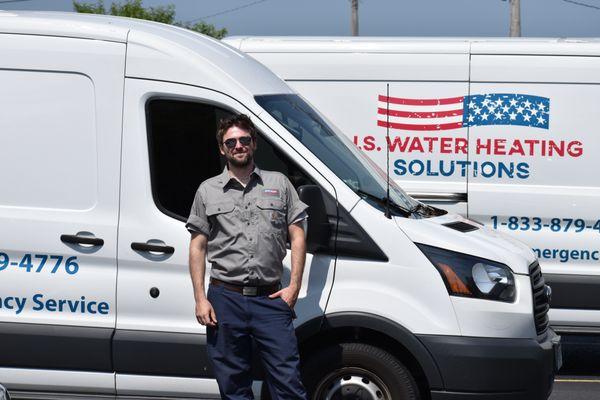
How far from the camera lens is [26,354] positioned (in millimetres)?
6465

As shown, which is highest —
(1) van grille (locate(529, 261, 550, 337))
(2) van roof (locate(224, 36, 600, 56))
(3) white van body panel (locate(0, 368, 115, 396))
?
(2) van roof (locate(224, 36, 600, 56))

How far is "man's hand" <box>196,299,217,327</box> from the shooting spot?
19.5 feet

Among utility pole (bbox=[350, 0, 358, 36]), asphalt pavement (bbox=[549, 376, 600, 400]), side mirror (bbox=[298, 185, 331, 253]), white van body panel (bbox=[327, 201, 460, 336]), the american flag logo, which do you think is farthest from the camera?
utility pole (bbox=[350, 0, 358, 36])

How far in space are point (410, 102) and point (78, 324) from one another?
3.65 meters

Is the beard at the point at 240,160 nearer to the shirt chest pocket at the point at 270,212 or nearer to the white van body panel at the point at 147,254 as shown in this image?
the shirt chest pocket at the point at 270,212

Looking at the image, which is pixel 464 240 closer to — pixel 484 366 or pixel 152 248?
pixel 484 366

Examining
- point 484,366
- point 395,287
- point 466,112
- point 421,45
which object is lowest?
point 484,366

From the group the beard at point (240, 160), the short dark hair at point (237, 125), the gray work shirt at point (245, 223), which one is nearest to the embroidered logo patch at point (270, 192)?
the gray work shirt at point (245, 223)

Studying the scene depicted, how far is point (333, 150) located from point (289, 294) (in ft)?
3.29

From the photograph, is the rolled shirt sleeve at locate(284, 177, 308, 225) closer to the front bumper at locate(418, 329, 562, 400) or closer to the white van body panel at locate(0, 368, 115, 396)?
the front bumper at locate(418, 329, 562, 400)

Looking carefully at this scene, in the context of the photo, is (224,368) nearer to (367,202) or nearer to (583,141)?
(367,202)

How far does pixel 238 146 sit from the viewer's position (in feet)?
19.4

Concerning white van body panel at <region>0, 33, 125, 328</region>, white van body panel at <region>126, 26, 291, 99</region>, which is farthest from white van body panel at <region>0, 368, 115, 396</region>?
white van body panel at <region>126, 26, 291, 99</region>

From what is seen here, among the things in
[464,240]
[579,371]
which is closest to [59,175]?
[464,240]
